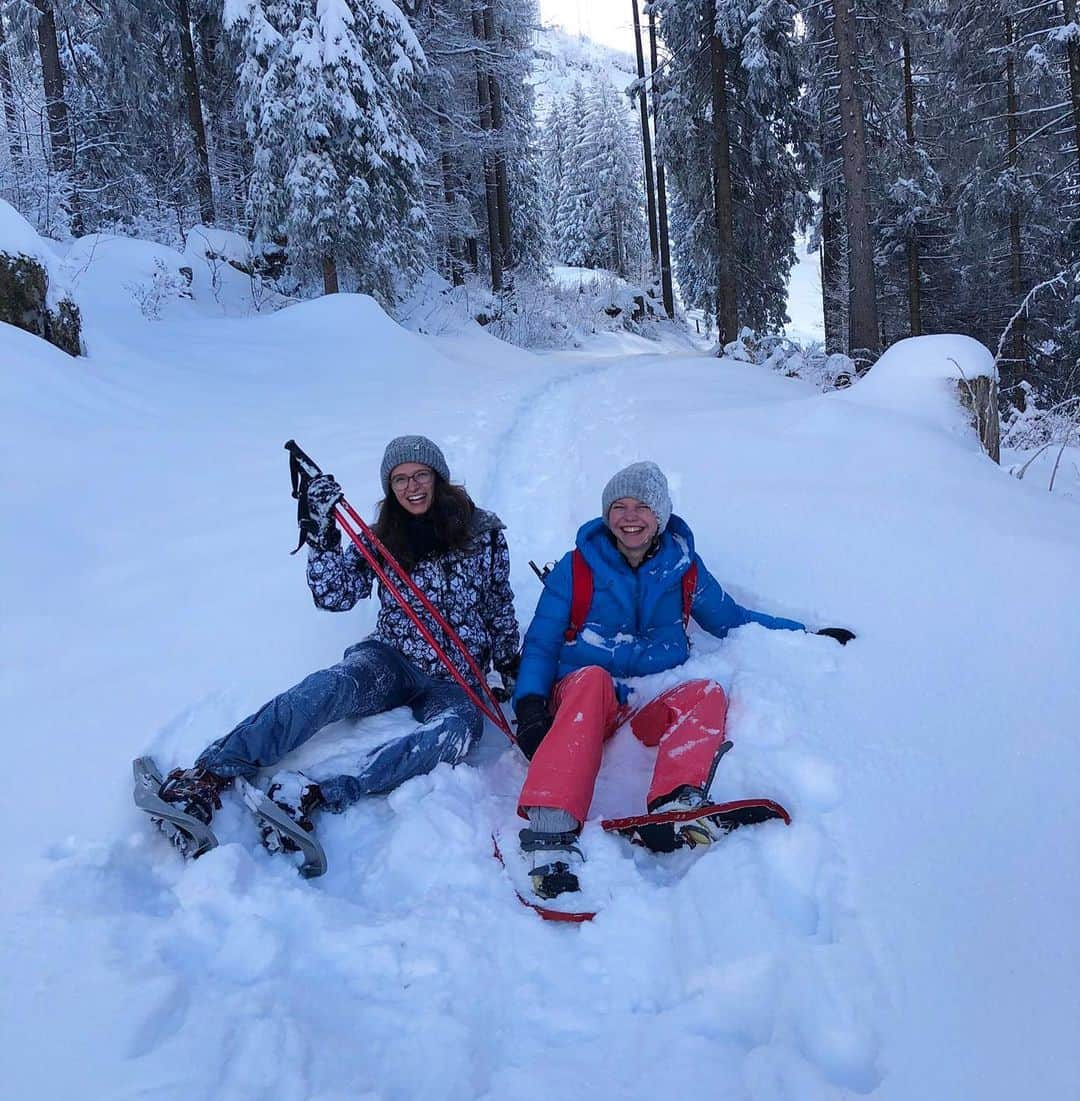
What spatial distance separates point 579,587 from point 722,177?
13.6 meters

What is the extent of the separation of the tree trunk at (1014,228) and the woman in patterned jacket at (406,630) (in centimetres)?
1155

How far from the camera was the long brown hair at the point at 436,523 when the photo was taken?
10.7ft

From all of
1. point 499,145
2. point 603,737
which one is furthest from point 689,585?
point 499,145

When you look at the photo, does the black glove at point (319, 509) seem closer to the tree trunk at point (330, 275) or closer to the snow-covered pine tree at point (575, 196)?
the tree trunk at point (330, 275)

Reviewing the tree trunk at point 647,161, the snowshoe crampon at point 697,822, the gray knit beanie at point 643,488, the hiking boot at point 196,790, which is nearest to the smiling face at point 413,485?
the gray knit beanie at point 643,488

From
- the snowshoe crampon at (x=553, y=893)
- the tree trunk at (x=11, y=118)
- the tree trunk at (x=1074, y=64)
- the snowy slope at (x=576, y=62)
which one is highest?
the snowy slope at (x=576, y=62)

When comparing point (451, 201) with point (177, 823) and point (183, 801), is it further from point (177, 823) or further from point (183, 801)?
point (177, 823)

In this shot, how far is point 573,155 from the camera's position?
38.5 meters

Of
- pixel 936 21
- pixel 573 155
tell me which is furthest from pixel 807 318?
pixel 936 21

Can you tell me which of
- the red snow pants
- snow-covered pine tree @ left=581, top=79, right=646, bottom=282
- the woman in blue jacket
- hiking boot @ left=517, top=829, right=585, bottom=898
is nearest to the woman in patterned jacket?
the woman in blue jacket

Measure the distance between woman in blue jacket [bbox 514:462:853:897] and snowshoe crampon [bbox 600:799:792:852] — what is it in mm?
203

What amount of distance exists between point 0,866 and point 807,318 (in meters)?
46.7

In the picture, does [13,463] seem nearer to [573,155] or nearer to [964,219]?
[964,219]

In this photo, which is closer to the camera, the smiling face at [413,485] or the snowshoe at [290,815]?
the snowshoe at [290,815]
